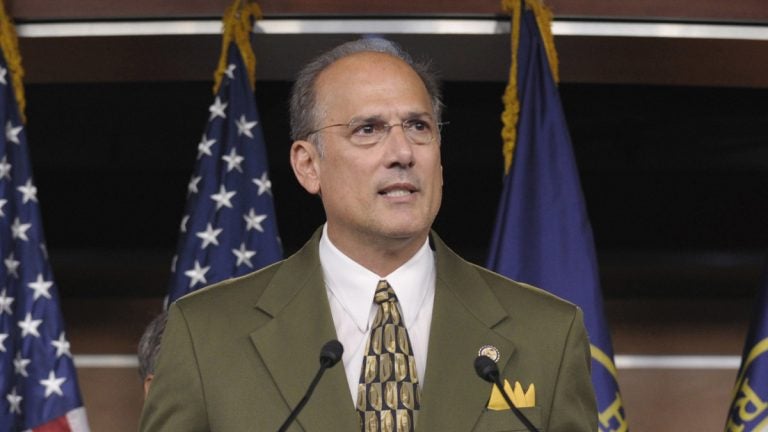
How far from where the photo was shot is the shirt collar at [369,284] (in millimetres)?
1748

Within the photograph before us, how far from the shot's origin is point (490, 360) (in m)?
1.53

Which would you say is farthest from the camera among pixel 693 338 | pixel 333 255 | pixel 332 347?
pixel 693 338

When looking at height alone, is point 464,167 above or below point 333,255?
above

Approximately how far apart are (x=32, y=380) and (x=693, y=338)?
234 cm

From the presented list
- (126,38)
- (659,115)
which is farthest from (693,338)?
(126,38)

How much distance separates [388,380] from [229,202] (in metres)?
1.60

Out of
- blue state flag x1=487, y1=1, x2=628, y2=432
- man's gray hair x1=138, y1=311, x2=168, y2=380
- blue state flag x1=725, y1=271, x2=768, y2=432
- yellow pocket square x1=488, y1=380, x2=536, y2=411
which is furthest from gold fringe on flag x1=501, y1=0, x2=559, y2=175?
yellow pocket square x1=488, y1=380, x2=536, y2=411

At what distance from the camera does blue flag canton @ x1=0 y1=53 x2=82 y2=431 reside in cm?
304

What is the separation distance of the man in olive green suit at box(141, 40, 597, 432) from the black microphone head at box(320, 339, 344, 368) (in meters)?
0.09

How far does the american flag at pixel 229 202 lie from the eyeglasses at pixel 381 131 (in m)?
1.35

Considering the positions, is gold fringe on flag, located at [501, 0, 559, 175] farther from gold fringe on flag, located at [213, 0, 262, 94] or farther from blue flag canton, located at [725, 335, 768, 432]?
blue flag canton, located at [725, 335, 768, 432]

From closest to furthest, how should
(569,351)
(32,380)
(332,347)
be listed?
(332,347)
(569,351)
(32,380)

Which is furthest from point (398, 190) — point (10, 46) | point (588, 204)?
point (588, 204)

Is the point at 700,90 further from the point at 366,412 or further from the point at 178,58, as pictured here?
the point at 366,412
